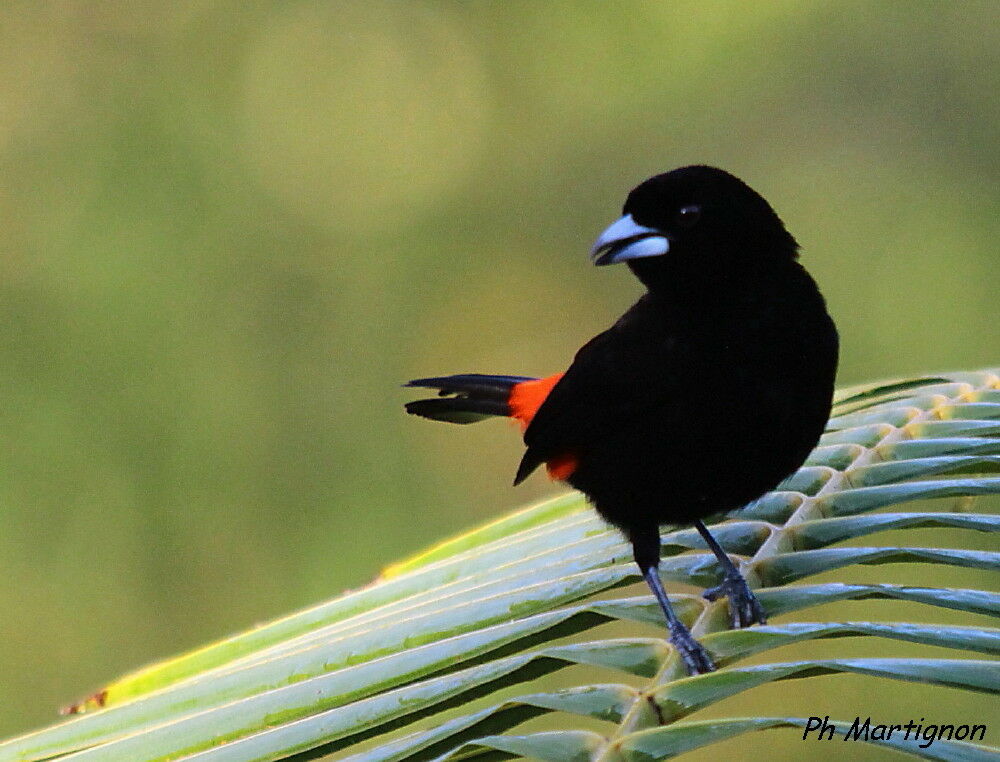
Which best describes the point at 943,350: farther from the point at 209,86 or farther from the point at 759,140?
the point at 209,86

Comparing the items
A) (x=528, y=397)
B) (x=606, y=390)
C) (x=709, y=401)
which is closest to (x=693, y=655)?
(x=709, y=401)

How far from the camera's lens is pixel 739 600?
190 centimetres

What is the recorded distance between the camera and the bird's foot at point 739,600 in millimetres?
1798

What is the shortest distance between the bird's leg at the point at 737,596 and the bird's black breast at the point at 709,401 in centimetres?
32

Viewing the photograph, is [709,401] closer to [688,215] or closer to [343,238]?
[688,215]

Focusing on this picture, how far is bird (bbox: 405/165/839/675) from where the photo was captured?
2.42m

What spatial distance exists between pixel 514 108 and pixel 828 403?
6.62m

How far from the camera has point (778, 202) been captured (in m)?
7.73

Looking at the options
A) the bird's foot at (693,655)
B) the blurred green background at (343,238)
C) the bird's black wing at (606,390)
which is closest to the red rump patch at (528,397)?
the bird's black wing at (606,390)

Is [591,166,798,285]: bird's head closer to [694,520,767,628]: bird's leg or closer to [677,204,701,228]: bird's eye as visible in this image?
[677,204,701,228]: bird's eye

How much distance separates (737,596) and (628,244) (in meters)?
1.04

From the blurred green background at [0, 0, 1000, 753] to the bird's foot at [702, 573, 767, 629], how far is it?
445 cm

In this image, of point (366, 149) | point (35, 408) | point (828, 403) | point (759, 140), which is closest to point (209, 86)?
point (366, 149)

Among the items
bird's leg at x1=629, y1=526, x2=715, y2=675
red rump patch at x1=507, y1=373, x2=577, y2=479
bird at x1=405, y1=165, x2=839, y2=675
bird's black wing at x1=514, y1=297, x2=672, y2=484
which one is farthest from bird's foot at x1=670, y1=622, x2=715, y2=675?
red rump patch at x1=507, y1=373, x2=577, y2=479
